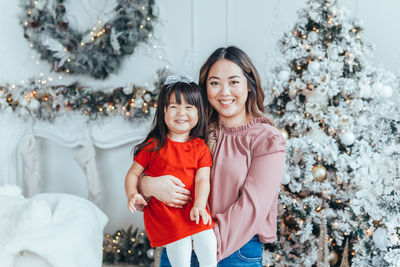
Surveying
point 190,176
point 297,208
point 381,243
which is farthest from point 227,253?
point 297,208

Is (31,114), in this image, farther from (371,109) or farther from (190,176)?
(371,109)

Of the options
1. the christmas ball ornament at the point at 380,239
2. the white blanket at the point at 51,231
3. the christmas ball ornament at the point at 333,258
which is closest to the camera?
the christmas ball ornament at the point at 380,239

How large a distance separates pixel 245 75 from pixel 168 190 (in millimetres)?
576

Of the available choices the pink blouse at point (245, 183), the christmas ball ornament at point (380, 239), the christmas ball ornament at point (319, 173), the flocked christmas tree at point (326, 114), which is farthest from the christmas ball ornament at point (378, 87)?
the pink blouse at point (245, 183)

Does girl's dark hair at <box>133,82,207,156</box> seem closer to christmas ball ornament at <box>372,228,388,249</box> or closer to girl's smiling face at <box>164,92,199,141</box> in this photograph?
girl's smiling face at <box>164,92,199,141</box>

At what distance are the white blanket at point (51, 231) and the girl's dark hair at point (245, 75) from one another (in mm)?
1257

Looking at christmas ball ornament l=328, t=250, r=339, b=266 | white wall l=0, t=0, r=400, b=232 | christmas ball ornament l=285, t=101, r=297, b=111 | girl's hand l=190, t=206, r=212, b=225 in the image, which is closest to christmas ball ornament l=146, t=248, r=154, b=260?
white wall l=0, t=0, r=400, b=232

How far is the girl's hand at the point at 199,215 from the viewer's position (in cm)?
134

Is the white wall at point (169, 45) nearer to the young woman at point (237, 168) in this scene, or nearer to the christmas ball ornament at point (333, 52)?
the christmas ball ornament at point (333, 52)

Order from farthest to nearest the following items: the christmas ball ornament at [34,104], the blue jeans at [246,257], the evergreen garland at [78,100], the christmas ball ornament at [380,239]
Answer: the christmas ball ornament at [34,104] → the evergreen garland at [78,100] → the christmas ball ornament at [380,239] → the blue jeans at [246,257]

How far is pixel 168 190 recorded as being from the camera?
143 cm

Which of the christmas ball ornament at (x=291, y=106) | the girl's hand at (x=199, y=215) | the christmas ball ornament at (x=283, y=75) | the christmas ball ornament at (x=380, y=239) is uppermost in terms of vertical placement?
the christmas ball ornament at (x=283, y=75)

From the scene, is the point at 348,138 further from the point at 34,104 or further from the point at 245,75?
the point at 34,104

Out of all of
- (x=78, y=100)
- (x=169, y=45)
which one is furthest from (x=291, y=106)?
(x=78, y=100)
